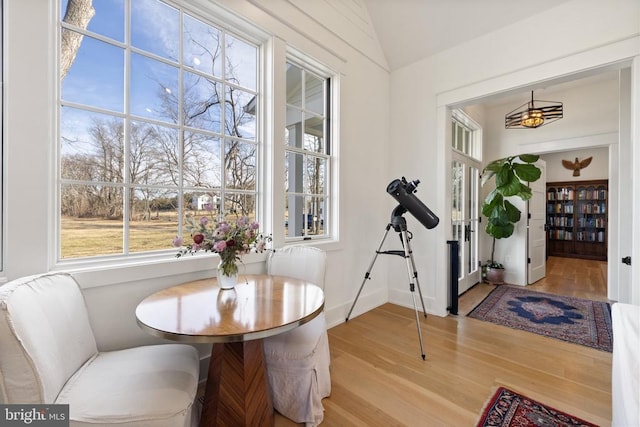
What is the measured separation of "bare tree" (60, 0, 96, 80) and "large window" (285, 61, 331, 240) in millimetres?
1454

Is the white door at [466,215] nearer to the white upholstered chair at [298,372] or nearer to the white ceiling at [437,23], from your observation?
A: the white ceiling at [437,23]

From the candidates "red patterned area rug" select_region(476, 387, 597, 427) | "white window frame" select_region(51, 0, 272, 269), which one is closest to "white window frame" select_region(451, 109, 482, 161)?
"white window frame" select_region(51, 0, 272, 269)

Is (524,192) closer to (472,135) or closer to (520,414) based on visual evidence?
(472,135)

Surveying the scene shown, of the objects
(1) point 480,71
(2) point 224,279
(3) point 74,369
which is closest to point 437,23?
(1) point 480,71

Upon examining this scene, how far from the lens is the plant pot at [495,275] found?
435cm

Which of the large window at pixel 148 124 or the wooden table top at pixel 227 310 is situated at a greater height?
the large window at pixel 148 124

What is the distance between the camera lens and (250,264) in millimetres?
2121

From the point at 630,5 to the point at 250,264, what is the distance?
346 centimetres

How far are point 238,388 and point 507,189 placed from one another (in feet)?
14.0

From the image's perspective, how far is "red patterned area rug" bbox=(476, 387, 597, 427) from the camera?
1.51 metres

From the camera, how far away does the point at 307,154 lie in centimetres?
268

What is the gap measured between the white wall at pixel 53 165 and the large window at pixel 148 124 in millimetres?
126

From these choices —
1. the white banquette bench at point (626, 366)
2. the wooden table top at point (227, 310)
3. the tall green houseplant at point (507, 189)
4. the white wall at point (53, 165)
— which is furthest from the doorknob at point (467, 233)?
the wooden table top at point (227, 310)

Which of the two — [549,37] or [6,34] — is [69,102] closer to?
[6,34]
